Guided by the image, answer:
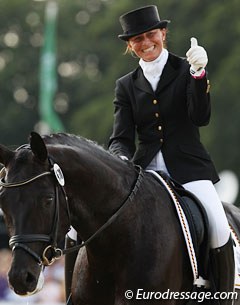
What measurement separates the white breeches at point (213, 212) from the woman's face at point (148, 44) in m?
1.06

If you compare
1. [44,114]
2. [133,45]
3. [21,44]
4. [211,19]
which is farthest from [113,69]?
[133,45]

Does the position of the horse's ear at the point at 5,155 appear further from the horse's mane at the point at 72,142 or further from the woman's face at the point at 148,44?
the woman's face at the point at 148,44

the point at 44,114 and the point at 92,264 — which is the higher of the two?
the point at 92,264

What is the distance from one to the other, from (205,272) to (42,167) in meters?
1.71

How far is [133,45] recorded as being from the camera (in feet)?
25.8

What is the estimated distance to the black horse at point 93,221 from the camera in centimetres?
640

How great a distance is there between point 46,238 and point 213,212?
1.64m

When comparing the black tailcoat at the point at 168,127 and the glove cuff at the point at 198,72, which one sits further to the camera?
the black tailcoat at the point at 168,127

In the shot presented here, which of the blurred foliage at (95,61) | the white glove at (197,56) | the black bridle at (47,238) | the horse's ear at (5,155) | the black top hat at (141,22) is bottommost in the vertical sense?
the blurred foliage at (95,61)

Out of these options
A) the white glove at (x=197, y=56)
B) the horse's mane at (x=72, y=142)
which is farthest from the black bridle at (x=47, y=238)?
the white glove at (x=197, y=56)

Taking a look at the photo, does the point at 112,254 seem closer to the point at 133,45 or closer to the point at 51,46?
the point at 133,45

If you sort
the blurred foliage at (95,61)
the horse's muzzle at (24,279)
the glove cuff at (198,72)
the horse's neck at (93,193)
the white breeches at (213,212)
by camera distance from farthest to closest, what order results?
the blurred foliage at (95,61), the white breeches at (213,212), the glove cuff at (198,72), the horse's neck at (93,193), the horse's muzzle at (24,279)

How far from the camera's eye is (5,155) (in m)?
6.62

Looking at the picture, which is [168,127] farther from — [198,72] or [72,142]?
[72,142]
